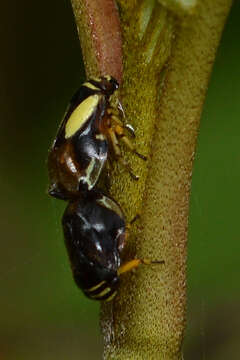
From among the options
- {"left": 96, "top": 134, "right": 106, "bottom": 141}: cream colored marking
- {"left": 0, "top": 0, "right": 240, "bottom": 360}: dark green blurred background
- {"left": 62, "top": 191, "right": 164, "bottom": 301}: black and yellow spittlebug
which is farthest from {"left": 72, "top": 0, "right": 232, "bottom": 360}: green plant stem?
{"left": 0, "top": 0, "right": 240, "bottom": 360}: dark green blurred background

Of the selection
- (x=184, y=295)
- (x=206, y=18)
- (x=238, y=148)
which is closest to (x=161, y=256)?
(x=184, y=295)

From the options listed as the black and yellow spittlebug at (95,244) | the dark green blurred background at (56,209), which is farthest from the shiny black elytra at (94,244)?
the dark green blurred background at (56,209)

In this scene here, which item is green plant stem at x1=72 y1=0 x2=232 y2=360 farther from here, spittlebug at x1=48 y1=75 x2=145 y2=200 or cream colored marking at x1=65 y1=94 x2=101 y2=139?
cream colored marking at x1=65 y1=94 x2=101 y2=139

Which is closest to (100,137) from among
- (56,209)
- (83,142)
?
(83,142)

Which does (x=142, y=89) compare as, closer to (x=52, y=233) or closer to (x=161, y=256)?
(x=161, y=256)

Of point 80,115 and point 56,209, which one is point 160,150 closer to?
point 80,115

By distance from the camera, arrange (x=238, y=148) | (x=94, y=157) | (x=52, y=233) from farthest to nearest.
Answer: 1. (x=52, y=233)
2. (x=238, y=148)
3. (x=94, y=157)

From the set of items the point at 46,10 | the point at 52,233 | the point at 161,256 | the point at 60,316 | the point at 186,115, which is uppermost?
the point at 186,115
